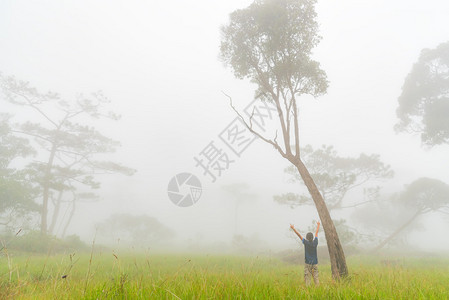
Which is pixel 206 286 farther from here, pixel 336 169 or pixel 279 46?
pixel 336 169

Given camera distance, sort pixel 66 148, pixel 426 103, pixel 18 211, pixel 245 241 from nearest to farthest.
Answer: pixel 426 103 < pixel 18 211 < pixel 66 148 < pixel 245 241

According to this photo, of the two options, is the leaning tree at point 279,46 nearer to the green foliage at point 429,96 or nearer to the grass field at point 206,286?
the grass field at point 206,286

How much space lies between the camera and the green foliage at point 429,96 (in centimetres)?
1387

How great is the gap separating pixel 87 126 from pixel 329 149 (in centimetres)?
2510

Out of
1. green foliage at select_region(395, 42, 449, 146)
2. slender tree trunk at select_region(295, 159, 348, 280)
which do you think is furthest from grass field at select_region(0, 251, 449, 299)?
green foliage at select_region(395, 42, 449, 146)

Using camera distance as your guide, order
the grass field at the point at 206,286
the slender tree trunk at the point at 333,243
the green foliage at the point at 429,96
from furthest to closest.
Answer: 1. the green foliage at the point at 429,96
2. the slender tree trunk at the point at 333,243
3. the grass field at the point at 206,286

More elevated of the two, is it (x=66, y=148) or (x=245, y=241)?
(x=66, y=148)

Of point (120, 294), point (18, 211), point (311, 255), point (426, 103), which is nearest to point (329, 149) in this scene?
point (426, 103)

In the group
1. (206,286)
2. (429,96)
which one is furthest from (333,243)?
(429,96)

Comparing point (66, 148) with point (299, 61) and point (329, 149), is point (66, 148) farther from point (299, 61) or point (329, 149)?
point (329, 149)

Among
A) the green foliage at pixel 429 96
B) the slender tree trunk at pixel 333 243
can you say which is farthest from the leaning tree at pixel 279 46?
the green foliage at pixel 429 96

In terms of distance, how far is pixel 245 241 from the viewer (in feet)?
118

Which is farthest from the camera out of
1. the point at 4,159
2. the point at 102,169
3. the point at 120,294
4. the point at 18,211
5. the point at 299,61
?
the point at 102,169

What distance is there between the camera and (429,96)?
14.8m
